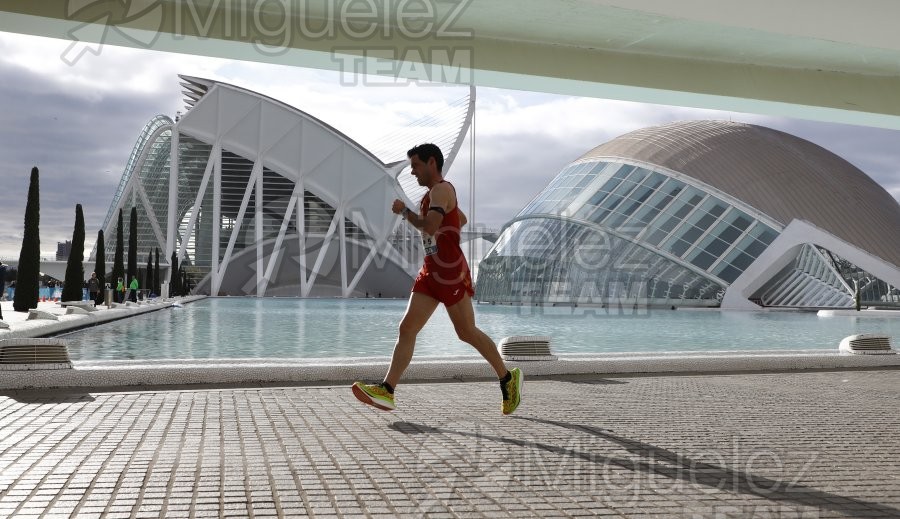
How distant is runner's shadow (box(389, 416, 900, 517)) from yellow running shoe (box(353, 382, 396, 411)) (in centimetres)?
36

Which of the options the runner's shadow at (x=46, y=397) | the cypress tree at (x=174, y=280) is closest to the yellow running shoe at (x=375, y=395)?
the runner's shadow at (x=46, y=397)

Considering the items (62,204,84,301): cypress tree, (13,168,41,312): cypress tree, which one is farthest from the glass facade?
(13,168,41,312): cypress tree

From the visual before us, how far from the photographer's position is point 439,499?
3.53m

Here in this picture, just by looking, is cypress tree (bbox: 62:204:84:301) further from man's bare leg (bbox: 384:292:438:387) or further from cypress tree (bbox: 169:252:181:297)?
man's bare leg (bbox: 384:292:438:387)

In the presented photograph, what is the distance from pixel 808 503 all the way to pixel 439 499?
58.2 inches

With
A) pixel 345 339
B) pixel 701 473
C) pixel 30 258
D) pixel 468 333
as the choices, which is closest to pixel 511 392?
pixel 468 333

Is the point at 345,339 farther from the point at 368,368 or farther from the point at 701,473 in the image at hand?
the point at 701,473

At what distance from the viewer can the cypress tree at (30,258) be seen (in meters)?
24.0

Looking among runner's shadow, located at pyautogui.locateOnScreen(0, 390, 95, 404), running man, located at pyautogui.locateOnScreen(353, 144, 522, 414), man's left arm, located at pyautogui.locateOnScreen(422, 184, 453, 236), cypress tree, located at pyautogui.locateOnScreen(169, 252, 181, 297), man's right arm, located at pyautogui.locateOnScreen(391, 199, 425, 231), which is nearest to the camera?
man's right arm, located at pyautogui.locateOnScreen(391, 199, 425, 231)

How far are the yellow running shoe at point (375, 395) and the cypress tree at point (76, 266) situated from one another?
2738cm

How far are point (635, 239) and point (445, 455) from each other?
37.0 m

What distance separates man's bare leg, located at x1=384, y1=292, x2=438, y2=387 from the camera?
5492 millimetres

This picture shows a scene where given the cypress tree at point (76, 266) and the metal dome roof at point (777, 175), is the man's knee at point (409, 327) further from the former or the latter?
the metal dome roof at point (777, 175)

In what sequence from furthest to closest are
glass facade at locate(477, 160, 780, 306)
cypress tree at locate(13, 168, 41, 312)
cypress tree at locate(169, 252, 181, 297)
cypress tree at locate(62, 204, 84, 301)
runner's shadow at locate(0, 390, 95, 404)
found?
cypress tree at locate(169, 252, 181, 297) < glass facade at locate(477, 160, 780, 306) < cypress tree at locate(62, 204, 84, 301) < cypress tree at locate(13, 168, 41, 312) < runner's shadow at locate(0, 390, 95, 404)
